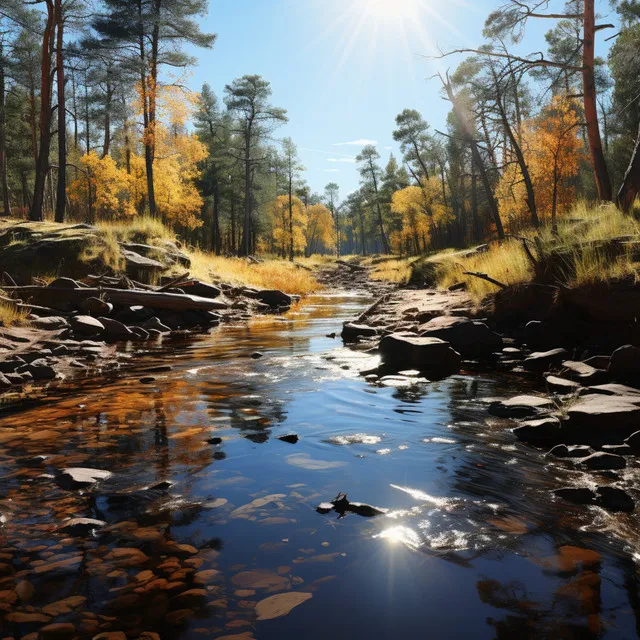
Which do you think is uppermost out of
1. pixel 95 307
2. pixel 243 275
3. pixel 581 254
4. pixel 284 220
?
pixel 284 220

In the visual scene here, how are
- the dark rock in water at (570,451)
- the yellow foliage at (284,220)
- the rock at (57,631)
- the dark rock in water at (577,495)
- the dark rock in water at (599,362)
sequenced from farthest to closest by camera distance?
1. the yellow foliage at (284,220)
2. the dark rock in water at (599,362)
3. the dark rock in water at (570,451)
4. the dark rock in water at (577,495)
5. the rock at (57,631)

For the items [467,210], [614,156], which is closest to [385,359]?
[614,156]

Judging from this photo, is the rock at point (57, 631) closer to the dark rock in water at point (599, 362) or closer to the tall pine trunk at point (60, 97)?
the dark rock in water at point (599, 362)

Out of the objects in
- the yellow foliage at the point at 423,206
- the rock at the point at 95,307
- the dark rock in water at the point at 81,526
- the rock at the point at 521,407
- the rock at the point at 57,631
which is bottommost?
the rock at the point at 57,631

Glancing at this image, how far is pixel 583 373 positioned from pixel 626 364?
1.48 feet

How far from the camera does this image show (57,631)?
1901 millimetres

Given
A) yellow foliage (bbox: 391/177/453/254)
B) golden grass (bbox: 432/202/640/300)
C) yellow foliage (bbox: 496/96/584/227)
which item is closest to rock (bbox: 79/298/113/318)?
golden grass (bbox: 432/202/640/300)

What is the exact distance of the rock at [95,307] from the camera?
11141 mm

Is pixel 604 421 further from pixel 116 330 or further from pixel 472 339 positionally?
pixel 116 330

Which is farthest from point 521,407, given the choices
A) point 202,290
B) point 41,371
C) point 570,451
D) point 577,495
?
point 202,290

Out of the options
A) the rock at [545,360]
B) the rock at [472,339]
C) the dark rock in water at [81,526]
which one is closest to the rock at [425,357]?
the rock at [472,339]

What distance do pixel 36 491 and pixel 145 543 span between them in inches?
43.5

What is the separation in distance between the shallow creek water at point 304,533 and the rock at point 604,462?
0.13 m

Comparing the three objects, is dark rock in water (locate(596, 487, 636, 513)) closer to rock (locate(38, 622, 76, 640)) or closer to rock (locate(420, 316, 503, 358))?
rock (locate(38, 622, 76, 640))
